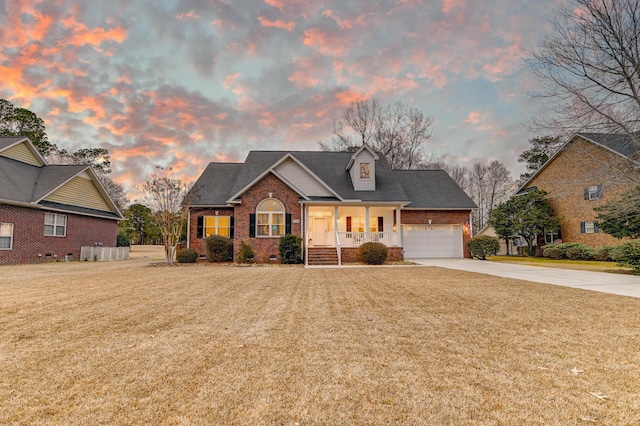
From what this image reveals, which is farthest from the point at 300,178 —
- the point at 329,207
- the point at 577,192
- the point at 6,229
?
the point at 577,192

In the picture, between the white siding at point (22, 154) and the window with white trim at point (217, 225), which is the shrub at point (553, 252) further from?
the white siding at point (22, 154)

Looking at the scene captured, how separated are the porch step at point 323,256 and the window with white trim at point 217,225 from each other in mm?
5919

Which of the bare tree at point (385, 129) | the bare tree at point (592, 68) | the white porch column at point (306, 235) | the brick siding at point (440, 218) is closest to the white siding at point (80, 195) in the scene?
the white porch column at point (306, 235)

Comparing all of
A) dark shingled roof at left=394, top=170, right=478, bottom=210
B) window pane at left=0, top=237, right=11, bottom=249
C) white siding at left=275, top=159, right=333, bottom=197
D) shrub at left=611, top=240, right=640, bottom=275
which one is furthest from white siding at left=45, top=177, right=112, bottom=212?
shrub at left=611, top=240, right=640, bottom=275

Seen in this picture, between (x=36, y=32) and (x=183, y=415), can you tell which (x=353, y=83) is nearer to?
(x=36, y=32)

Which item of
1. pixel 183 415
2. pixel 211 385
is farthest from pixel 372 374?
pixel 183 415

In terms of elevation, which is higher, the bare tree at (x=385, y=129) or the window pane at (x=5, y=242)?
the bare tree at (x=385, y=129)

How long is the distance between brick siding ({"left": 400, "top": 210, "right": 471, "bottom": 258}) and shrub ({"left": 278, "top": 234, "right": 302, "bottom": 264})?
8.37m

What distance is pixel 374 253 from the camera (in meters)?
16.1

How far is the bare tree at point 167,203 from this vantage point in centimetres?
1814

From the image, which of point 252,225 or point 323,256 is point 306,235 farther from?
point 252,225

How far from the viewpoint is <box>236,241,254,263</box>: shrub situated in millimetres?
16750

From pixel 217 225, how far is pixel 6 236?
33.6 feet

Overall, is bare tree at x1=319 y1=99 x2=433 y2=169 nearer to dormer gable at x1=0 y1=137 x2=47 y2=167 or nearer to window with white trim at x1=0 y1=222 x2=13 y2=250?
dormer gable at x1=0 y1=137 x2=47 y2=167
